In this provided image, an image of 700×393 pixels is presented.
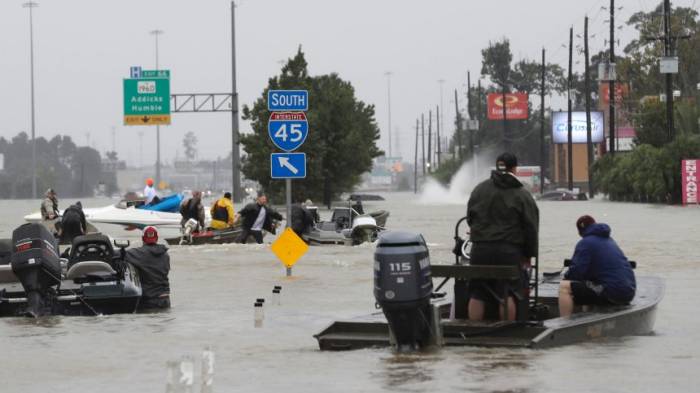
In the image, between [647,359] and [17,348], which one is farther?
[17,348]

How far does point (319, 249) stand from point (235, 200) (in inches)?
1987

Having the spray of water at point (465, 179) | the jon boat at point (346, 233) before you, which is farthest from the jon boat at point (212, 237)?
the spray of water at point (465, 179)

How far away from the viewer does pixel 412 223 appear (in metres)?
54.6

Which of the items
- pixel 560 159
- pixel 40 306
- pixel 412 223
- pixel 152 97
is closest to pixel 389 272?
pixel 40 306

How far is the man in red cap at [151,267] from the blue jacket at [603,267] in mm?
6291

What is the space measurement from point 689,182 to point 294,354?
5814 centimetres

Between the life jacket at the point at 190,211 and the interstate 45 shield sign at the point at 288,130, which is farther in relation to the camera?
the life jacket at the point at 190,211

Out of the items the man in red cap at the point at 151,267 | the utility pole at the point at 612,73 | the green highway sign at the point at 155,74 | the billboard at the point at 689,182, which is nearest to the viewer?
the man in red cap at the point at 151,267

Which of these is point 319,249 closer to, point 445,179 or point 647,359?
point 647,359

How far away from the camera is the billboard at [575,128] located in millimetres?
132075

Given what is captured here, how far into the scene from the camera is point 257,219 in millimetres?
34250

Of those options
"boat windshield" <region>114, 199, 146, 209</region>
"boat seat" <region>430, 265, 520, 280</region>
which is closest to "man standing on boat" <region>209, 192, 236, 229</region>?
"boat windshield" <region>114, 199, 146, 209</region>

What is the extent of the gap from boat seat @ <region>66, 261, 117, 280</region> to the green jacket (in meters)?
6.50

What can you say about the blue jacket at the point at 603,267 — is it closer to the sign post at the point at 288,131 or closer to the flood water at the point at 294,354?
the flood water at the point at 294,354
